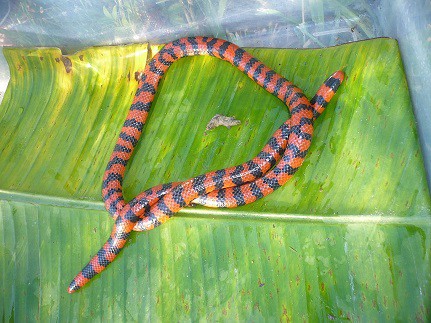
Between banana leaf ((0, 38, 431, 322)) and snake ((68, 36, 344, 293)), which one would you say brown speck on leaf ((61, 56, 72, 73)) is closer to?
banana leaf ((0, 38, 431, 322))

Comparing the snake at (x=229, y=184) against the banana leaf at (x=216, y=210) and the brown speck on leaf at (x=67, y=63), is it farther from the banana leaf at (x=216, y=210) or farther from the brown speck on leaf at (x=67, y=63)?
the brown speck on leaf at (x=67, y=63)

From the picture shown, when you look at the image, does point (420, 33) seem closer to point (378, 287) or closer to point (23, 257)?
point (378, 287)

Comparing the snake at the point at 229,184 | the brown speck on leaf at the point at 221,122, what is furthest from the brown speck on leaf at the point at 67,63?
the brown speck on leaf at the point at 221,122

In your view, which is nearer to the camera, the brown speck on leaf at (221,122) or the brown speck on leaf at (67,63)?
the brown speck on leaf at (221,122)

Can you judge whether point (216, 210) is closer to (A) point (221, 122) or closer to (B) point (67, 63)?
(A) point (221, 122)

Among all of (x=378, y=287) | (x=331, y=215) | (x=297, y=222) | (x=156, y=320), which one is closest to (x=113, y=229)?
(x=156, y=320)

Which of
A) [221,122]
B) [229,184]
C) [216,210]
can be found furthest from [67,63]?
[216,210]

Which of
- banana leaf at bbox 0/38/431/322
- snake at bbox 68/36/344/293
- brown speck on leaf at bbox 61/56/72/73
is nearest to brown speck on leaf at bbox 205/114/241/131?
banana leaf at bbox 0/38/431/322
